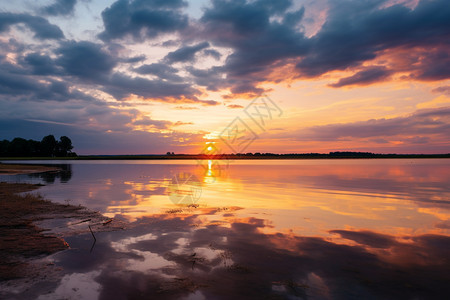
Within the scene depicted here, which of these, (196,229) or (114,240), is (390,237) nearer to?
(196,229)

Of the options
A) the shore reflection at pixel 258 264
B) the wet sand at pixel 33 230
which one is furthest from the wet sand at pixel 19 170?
the shore reflection at pixel 258 264

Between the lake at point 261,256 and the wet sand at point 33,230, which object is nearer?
the lake at point 261,256

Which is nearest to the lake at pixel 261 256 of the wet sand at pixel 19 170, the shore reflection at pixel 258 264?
the shore reflection at pixel 258 264

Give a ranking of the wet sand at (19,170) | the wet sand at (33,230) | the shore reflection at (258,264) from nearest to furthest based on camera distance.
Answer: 1. the shore reflection at (258,264)
2. the wet sand at (33,230)
3. the wet sand at (19,170)

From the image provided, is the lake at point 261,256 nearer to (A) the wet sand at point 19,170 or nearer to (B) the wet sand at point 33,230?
(B) the wet sand at point 33,230

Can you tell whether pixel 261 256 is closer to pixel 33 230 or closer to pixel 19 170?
pixel 33 230

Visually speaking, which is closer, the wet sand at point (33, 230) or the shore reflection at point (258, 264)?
the shore reflection at point (258, 264)

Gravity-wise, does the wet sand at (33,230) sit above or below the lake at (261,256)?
above

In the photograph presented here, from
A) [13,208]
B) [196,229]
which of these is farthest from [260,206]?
[13,208]

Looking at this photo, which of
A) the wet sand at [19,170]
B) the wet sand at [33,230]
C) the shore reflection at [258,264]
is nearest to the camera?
the shore reflection at [258,264]

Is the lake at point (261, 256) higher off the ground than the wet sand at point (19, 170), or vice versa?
the wet sand at point (19, 170)

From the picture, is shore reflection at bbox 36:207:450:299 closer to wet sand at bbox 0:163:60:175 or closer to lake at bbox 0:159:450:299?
lake at bbox 0:159:450:299

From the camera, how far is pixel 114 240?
1351cm

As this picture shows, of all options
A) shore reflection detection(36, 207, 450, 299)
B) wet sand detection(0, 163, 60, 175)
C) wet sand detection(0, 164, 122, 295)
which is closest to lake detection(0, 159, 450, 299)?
shore reflection detection(36, 207, 450, 299)
